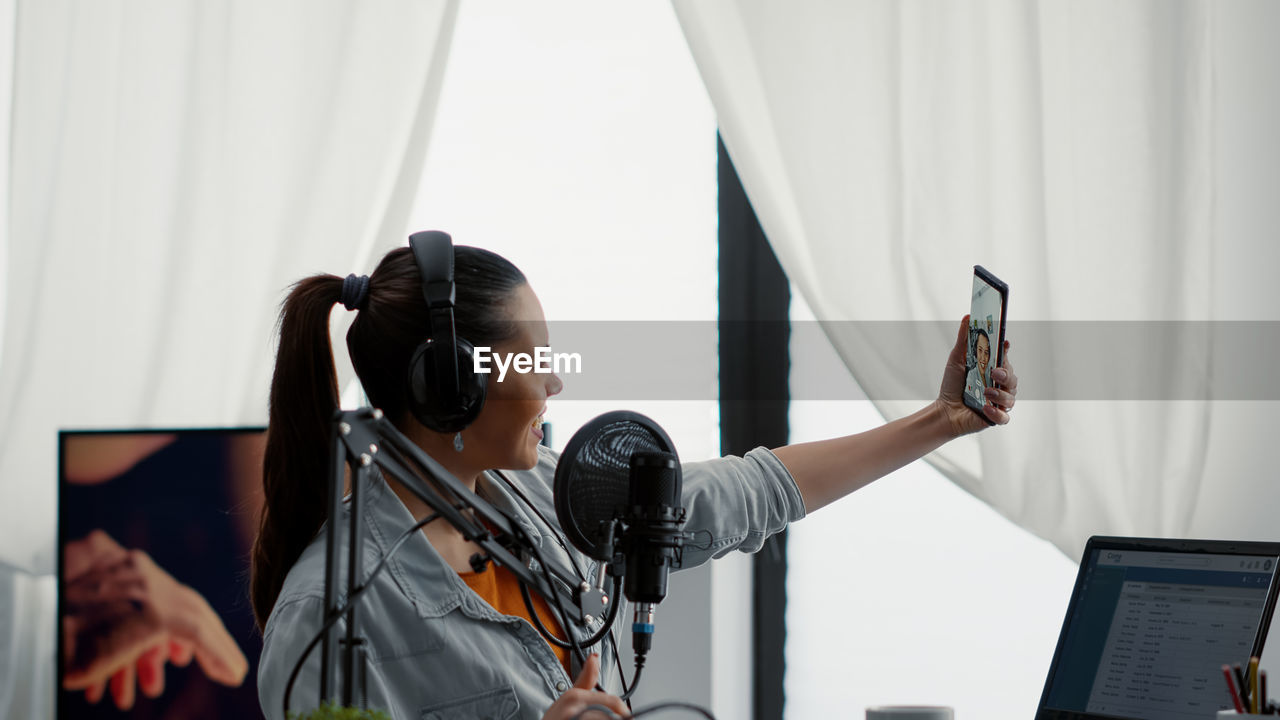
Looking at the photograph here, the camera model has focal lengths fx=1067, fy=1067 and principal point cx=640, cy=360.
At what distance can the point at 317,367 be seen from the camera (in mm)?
1129

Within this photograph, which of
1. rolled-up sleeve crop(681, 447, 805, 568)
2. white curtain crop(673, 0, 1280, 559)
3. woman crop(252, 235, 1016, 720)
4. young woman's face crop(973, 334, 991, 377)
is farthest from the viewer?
white curtain crop(673, 0, 1280, 559)

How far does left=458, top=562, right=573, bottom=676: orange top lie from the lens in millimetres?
1212

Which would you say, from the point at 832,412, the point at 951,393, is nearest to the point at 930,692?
the point at 832,412

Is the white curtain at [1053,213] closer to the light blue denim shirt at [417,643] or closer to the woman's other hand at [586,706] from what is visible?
the light blue denim shirt at [417,643]

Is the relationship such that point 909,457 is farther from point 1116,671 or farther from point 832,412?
point 832,412

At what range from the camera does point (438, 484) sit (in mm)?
874

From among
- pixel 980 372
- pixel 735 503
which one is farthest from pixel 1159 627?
pixel 735 503

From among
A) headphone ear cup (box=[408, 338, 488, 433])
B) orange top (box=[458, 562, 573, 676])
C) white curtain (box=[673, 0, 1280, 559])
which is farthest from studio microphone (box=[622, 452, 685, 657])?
white curtain (box=[673, 0, 1280, 559])

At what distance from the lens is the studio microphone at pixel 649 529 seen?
917 mm

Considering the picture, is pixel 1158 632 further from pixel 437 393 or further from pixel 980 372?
pixel 437 393

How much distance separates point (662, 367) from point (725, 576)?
0.39m

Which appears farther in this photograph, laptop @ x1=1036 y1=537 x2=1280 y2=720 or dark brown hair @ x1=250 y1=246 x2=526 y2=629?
dark brown hair @ x1=250 y1=246 x2=526 y2=629

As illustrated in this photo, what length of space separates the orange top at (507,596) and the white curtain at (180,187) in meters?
0.94

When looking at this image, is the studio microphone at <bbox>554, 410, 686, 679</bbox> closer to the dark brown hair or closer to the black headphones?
the black headphones
